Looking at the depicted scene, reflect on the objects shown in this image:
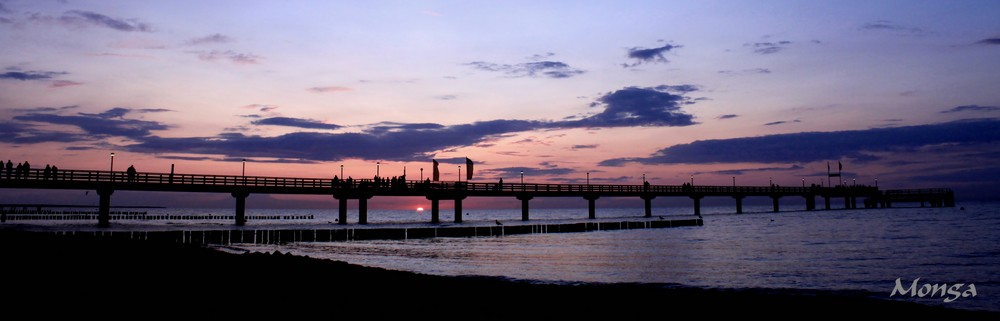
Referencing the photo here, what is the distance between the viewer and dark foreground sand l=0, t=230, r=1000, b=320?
35.9 ft

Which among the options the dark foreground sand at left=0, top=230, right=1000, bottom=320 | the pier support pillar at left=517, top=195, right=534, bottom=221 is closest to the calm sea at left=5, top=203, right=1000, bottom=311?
the dark foreground sand at left=0, top=230, right=1000, bottom=320

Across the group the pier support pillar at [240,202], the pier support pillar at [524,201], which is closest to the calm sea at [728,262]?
the pier support pillar at [240,202]

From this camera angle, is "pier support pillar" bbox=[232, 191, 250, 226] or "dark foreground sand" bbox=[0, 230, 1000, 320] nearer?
"dark foreground sand" bbox=[0, 230, 1000, 320]

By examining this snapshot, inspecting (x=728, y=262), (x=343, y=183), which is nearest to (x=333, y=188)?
(x=343, y=183)

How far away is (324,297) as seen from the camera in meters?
12.9

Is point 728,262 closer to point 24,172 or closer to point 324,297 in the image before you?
point 324,297

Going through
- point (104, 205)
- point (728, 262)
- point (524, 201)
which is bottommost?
point (728, 262)

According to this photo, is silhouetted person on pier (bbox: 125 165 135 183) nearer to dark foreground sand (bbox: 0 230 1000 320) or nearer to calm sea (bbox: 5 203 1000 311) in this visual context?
calm sea (bbox: 5 203 1000 311)

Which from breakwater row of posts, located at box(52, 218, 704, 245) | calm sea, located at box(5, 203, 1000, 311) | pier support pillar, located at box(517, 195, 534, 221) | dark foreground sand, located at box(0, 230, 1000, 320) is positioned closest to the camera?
dark foreground sand, located at box(0, 230, 1000, 320)

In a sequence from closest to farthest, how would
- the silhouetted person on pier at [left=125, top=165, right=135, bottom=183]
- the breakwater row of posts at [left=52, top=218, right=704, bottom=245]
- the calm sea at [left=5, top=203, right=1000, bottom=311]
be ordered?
1. the calm sea at [left=5, top=203, right=1000, bottom=311]
2. the breakwater row of posts at [left=52, top=218, right=704, bottom=245]
3. the silhouetted person on pier at [left=125, top=165, right=135, bottom=183]

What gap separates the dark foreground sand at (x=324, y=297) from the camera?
35.9 feet

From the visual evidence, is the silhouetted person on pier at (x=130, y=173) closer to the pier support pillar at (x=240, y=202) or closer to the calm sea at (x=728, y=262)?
the pier support pillar at (x=240, y=202)

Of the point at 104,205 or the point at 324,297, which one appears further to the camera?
the point at 104,205

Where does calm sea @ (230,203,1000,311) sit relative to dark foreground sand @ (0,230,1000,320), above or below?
below
